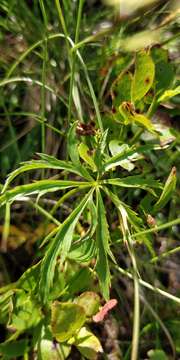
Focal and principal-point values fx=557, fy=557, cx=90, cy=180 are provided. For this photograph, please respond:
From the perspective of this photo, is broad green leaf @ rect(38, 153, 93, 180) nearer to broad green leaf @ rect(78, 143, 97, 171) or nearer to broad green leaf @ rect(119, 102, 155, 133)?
broad green leaf @ rect(78, 143, 97, 171)

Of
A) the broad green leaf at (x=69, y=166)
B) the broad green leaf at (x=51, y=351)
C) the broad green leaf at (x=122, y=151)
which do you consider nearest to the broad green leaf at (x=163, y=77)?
the broad green leaf at (x=122, y=151)

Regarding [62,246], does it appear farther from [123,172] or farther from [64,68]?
[64,68]

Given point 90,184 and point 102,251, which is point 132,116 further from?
point 102,251

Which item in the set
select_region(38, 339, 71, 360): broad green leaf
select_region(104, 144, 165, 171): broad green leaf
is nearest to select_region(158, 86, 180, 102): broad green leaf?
select_region(104, 144, 165, 171): broad green leaf

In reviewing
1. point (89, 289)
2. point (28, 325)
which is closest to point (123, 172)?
point (89, 289)

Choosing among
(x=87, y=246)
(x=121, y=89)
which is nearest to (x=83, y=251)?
(x=87, y=246)

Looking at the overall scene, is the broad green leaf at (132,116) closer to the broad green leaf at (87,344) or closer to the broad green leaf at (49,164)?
the broad green leaf at (49,164)
